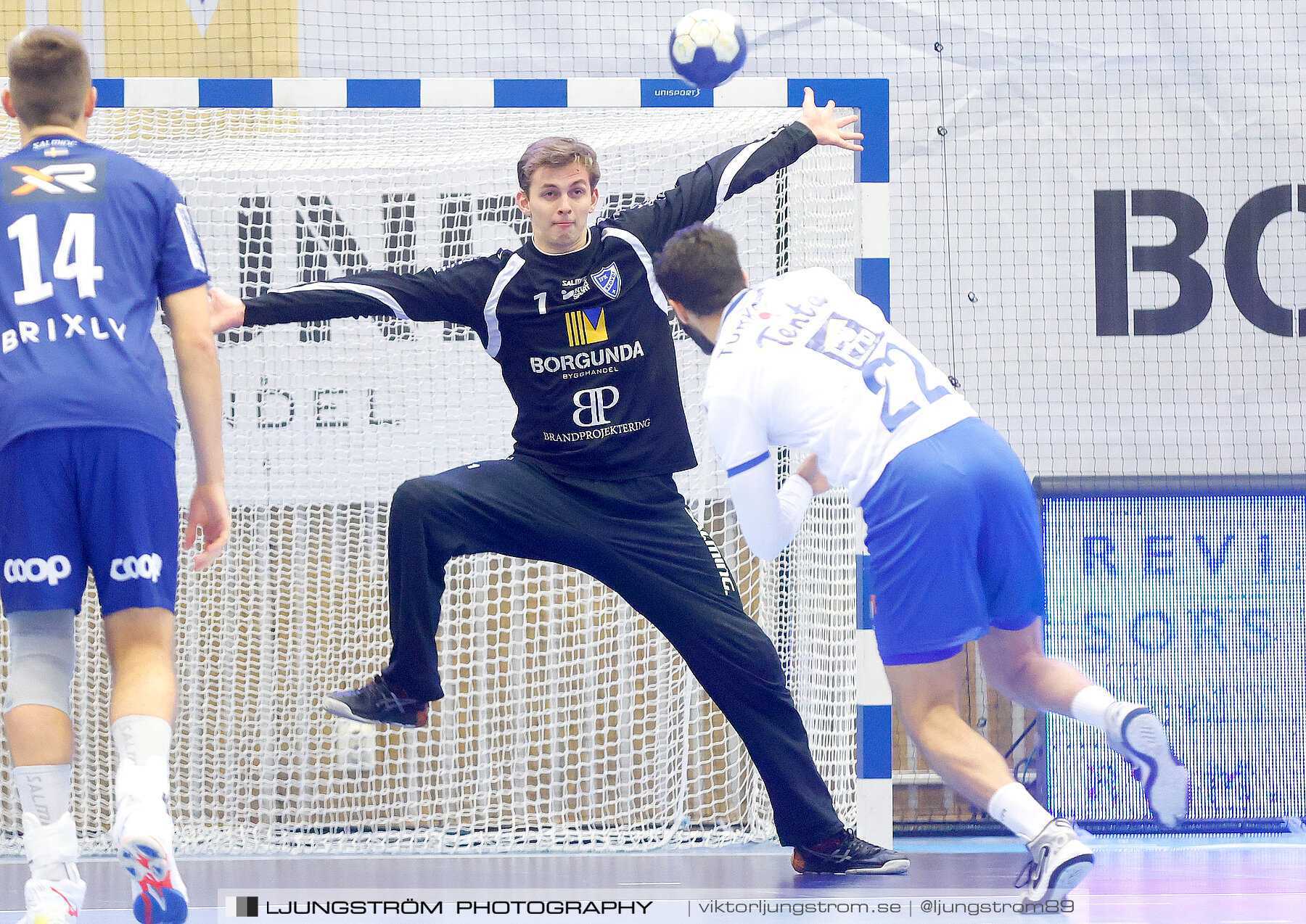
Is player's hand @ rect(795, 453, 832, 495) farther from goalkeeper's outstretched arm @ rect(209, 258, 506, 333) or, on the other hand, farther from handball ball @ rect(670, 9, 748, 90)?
handball ball @ rect(670, 9, 748, 90)

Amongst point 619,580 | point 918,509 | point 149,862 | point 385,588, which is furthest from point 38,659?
point 385,588

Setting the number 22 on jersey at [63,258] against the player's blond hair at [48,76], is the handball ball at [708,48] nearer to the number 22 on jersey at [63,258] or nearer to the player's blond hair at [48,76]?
the player's blond hair at [48,76]

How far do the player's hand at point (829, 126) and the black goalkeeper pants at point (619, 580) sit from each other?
136cm

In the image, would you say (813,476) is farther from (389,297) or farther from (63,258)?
(63,258)

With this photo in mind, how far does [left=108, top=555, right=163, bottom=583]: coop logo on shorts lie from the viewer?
2830 millimetres

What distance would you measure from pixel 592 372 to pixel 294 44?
11.5 feet

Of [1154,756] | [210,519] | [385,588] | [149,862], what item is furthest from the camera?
[385,588]

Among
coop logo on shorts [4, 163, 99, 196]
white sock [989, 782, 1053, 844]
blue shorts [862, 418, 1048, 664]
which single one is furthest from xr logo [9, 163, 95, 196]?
white sock [989, 782, 1053, 844]

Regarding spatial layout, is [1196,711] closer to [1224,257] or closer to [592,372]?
[1224,257]

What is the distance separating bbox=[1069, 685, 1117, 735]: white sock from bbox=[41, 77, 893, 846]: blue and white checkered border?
4.48ft

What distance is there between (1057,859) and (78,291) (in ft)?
8.54

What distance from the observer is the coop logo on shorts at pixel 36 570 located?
279cm

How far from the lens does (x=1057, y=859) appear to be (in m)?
3.04

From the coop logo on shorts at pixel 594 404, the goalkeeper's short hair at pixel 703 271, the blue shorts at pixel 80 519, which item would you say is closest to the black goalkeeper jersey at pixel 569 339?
the coop logo on shorts at pixel 594 404
